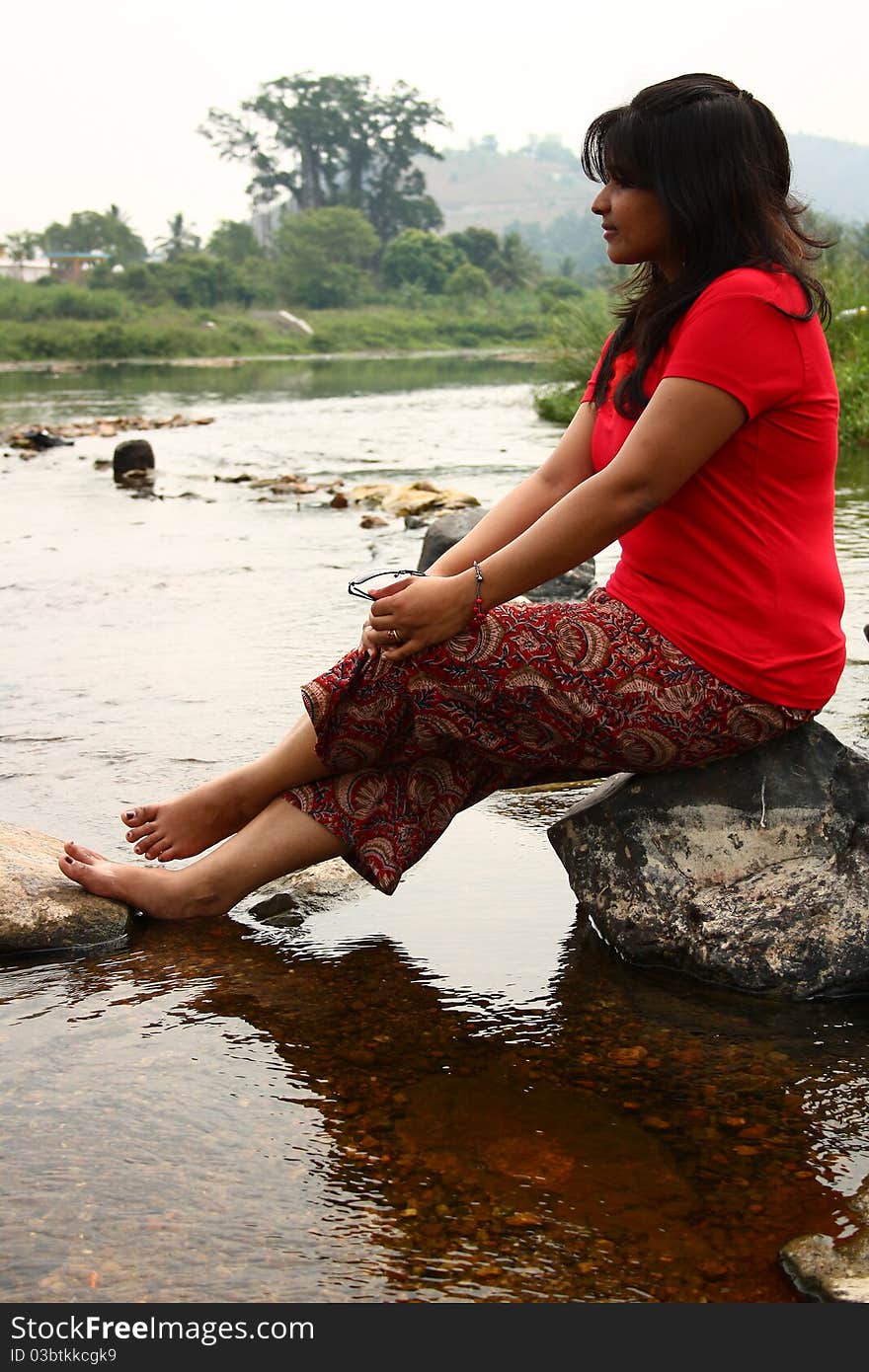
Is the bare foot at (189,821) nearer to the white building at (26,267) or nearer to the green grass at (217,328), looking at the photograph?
the green grass at (217,328)

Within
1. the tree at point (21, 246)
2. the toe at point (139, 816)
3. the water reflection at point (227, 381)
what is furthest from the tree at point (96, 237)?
the toe at point (139, 816)

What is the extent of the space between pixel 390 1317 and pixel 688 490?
1.54 m

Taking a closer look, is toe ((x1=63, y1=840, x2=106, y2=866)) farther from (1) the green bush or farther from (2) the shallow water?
(1) the green bush

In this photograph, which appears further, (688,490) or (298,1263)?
(688,490)

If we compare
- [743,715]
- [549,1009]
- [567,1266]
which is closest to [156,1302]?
[567,1266]

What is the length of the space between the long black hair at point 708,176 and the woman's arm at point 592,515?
0.24 metres

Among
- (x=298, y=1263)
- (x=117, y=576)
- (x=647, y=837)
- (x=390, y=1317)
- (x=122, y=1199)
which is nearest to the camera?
(x=390, y=1317)

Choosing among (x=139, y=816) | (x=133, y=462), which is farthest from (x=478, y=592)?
(x=133, y=462)

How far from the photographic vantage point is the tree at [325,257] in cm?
7188

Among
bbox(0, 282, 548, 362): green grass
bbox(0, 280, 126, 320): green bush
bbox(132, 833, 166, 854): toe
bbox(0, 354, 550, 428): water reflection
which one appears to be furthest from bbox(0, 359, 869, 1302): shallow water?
bbox(0, 280, 126, 320): green bush

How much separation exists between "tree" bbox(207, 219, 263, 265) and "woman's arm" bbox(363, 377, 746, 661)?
8265cm

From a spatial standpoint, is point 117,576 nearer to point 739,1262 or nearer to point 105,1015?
point 105,1015

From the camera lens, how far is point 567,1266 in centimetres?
193

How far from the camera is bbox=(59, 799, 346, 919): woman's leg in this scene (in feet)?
9.84
